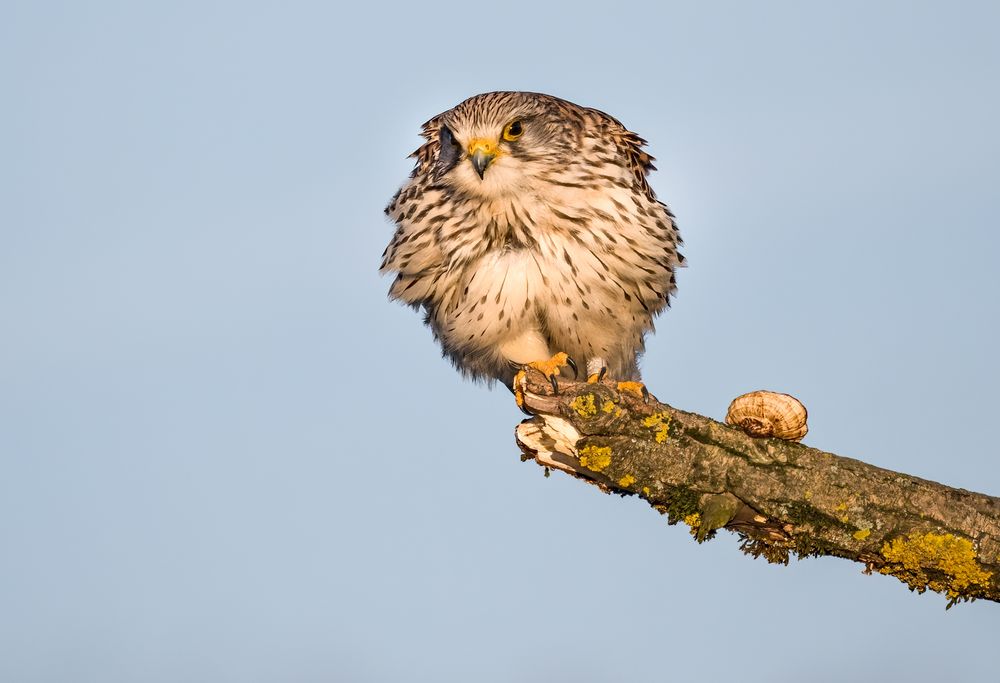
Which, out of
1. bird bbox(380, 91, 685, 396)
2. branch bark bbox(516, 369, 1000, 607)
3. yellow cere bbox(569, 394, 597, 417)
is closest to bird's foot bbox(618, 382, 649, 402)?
branch bark bbox(516, 369, 1000, 607)

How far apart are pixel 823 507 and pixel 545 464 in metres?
1.56

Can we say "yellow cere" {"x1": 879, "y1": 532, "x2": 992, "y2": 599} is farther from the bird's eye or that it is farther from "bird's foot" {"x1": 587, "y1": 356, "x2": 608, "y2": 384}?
the bird's eye

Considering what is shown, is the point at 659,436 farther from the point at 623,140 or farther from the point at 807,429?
the point at 623,140

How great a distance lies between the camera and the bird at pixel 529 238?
742 cm

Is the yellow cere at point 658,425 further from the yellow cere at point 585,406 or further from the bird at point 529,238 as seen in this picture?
the bird at point 529,238

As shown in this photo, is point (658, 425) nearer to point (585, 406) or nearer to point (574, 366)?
point (585, 406)

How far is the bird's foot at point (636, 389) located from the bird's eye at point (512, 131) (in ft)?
6.07

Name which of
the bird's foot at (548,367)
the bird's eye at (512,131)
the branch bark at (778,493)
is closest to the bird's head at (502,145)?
the bird's eye at (512,131)

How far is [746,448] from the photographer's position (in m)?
6.05

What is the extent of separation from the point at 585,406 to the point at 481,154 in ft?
6.82

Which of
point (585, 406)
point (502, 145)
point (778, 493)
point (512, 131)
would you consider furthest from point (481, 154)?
point (778, 493)

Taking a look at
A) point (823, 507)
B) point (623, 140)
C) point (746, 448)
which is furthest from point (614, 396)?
point (623, 140)

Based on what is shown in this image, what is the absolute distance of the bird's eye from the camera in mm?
7377

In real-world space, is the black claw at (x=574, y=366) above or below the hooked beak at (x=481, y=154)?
below
